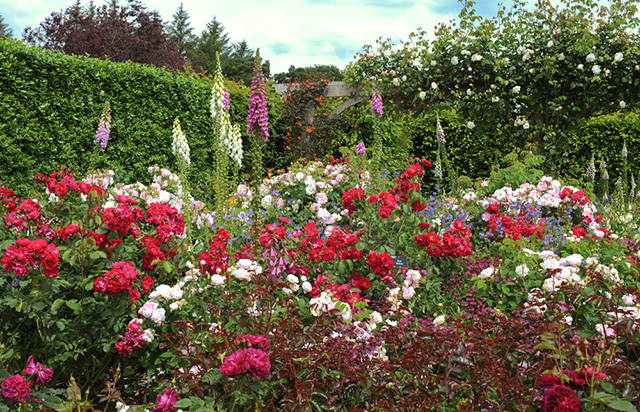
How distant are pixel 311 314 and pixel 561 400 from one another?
1137 millimetres

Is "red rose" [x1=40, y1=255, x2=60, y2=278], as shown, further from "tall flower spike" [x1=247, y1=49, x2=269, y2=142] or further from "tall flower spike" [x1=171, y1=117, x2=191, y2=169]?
"tall flower spike" [x1=247, y1=49, x2=269, y2=142]

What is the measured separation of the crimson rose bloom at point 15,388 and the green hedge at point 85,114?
368 cm

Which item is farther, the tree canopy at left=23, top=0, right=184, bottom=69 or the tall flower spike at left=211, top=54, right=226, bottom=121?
the tree canopy at left=23, top=0, right=184, bottom=69

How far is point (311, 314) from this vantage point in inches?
88.0

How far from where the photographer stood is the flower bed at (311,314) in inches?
66.4

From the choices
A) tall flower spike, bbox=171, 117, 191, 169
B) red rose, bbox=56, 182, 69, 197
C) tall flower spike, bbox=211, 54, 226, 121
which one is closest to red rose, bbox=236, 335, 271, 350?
red rose, bbox=56, 182, 69, 197

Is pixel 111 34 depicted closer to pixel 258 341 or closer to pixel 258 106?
pixel 258 106

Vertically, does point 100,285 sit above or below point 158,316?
above

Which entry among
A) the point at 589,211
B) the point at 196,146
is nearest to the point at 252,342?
the point at 589,211

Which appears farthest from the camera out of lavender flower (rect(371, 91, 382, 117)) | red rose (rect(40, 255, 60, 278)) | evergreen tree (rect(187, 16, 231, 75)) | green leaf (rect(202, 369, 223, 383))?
evergreen tree (rect(187, 16, 231, 75))

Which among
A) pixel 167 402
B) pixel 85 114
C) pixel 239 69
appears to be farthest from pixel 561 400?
pixel 239 69

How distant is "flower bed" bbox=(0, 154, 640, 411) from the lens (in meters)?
1.69

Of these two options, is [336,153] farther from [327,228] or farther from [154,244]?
[154,244]

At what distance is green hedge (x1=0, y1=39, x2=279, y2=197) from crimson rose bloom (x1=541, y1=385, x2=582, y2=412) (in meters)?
4.92
